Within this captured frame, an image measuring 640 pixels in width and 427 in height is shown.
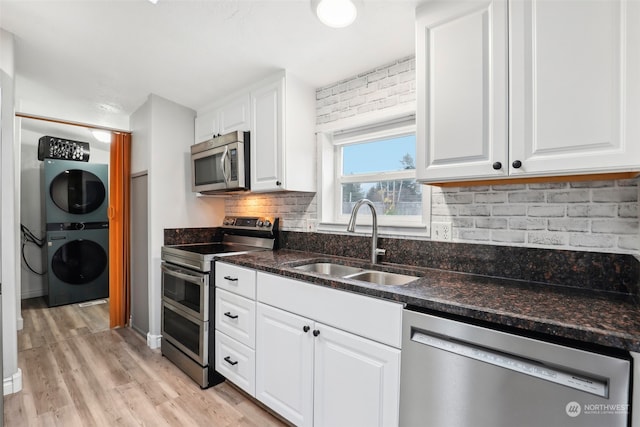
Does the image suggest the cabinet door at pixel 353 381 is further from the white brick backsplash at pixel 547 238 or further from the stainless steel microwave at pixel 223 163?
the stainless steel microwave at pixel 223 163

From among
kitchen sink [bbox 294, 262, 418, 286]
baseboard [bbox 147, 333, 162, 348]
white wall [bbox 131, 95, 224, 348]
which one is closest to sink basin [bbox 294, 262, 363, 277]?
kitchen sink [bbox 294, 262, 418, 286]

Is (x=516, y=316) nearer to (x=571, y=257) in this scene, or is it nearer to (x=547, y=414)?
(x=547, y=414)

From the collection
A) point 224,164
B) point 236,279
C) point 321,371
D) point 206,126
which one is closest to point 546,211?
point 321,371

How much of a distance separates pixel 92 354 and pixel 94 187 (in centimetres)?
240

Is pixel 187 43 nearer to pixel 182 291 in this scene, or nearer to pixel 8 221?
pixel 8 221

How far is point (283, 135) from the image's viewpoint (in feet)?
7.25

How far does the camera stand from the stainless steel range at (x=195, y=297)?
2.17 meters

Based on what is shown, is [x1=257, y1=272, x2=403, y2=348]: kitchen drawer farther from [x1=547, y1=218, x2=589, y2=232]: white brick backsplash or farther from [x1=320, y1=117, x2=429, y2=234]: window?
[x1=547, y1=218, x2=589, y2=232]: white brick backsplash

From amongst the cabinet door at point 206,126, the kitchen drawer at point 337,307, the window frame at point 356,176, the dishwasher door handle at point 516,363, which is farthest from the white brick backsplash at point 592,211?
the cabinet door at point 206,126

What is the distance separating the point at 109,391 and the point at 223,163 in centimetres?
177

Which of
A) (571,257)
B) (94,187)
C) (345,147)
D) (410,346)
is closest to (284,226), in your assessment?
(345,147)

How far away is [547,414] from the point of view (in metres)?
0.92

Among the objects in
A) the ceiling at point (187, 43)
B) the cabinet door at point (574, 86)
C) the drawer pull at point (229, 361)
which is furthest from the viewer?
the drawer pull at point (229, 361)

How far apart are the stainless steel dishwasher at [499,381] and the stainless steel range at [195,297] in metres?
1.46
